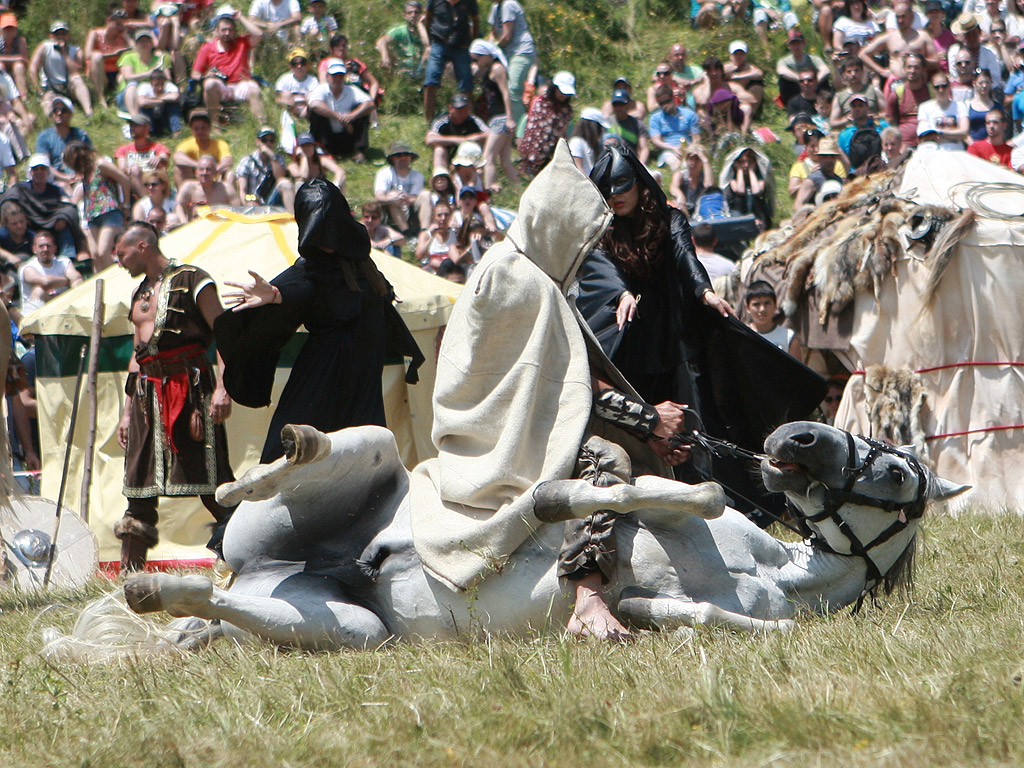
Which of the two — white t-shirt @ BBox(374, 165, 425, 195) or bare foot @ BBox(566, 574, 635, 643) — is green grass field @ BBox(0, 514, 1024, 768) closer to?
bare foot @ BBox(566, 574, 635, 643)

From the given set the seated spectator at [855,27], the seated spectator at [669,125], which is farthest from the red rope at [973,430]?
the seated spectator at [855,27]

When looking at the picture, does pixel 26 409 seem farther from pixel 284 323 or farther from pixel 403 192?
pixel 284 323

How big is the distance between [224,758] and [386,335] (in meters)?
3.36

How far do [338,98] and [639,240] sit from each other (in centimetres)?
1130

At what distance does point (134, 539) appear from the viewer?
7293mm

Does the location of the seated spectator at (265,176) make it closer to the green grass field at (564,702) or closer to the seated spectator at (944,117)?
the seated spectator at (944,117)

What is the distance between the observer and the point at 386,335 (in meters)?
6.26

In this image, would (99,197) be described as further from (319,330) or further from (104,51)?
(319,330)

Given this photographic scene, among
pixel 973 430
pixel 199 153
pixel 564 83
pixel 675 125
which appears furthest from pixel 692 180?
pixel 973 430

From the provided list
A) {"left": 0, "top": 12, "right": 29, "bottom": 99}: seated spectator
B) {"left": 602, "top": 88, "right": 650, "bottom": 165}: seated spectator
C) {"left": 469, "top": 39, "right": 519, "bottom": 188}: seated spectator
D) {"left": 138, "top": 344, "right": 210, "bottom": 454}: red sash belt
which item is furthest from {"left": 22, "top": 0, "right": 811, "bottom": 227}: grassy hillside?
{"left": 138, "top": 344, "right": 210, "bottom": 454}: red sash belt

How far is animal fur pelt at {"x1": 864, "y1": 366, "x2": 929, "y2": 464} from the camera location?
8492 millimetres

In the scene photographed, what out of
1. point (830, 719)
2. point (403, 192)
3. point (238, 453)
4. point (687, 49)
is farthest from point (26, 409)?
point (687, 49)

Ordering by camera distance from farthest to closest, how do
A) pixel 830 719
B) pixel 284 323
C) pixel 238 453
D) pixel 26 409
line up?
1. pixel 26 409
2. pixel 238 453
3. pixel 284 323
4. pixel 830 719

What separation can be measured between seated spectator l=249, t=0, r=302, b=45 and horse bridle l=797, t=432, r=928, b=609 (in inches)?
632
